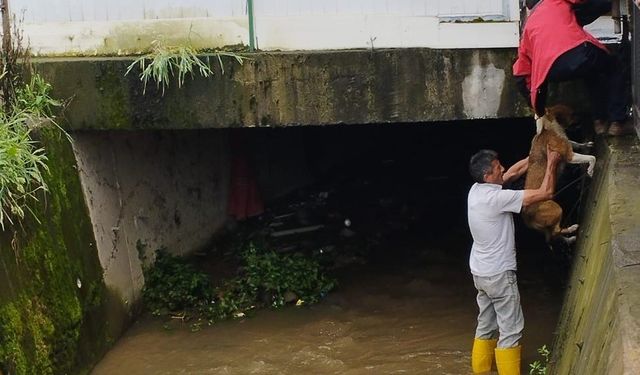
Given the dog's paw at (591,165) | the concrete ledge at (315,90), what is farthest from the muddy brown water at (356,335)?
the concrete ledge at (315,90)

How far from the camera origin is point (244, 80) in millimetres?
7125

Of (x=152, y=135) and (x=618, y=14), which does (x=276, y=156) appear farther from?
(x=618, y=14)

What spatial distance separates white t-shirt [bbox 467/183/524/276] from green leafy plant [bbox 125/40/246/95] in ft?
8.11

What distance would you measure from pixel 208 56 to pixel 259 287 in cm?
301

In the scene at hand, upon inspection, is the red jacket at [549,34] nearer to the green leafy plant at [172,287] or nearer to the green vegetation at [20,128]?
the green vegetation at [20,128]

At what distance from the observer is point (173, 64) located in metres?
7.09

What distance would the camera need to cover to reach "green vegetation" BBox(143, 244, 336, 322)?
874 centimetres

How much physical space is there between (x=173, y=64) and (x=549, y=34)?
3254 mm

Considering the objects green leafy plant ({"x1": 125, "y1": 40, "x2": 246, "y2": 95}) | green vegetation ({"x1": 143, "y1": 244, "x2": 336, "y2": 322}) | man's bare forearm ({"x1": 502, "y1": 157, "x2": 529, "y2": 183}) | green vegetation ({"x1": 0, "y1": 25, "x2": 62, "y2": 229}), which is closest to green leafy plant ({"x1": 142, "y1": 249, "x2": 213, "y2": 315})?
green vegetation ({"x1": 143, "y1": 244, "x2": 336, "y2": 322})

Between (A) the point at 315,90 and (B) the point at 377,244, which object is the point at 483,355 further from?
(B) the point at 377,244

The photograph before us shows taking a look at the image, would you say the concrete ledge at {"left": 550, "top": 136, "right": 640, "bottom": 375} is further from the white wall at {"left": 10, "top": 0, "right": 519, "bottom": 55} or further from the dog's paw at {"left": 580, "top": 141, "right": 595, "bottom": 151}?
the white wall at {"left": 10, "top": 0, "right": 519, "bottom": 55}

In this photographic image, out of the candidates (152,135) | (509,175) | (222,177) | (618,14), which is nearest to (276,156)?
(222,177)

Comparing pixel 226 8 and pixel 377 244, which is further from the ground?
pixel 226 8

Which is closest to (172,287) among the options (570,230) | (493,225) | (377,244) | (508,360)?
(377,244)
